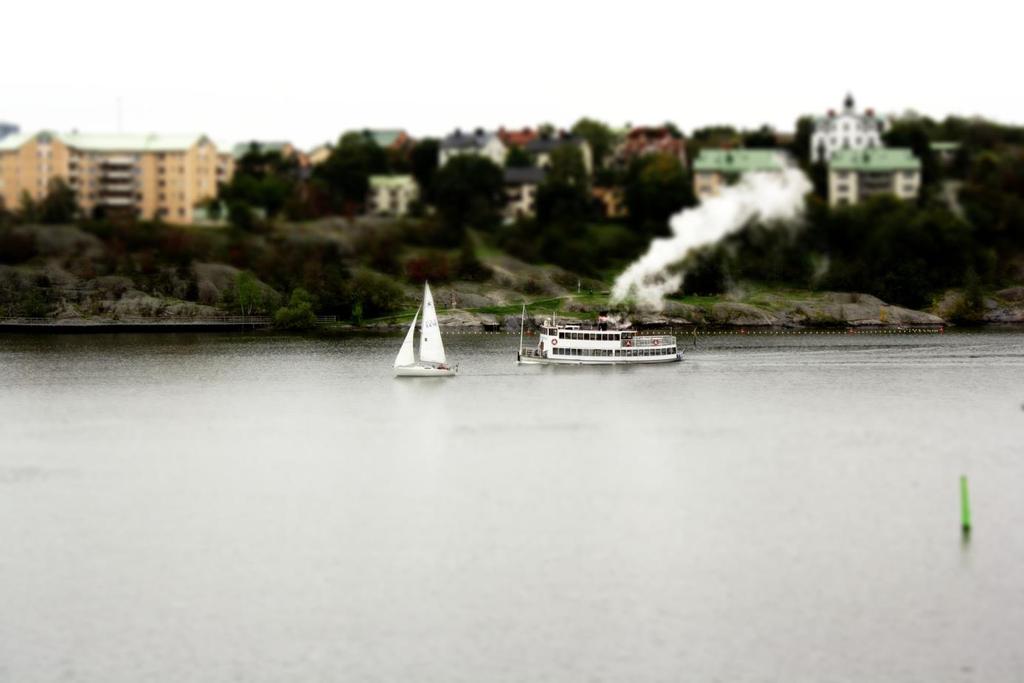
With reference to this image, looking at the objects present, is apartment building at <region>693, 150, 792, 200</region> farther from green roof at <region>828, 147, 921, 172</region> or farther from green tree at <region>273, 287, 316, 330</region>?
green tree at <region>273, 287, 316, 330</region>

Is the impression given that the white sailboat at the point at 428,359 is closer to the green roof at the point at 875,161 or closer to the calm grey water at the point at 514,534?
the calm grey water at the point at 514,534

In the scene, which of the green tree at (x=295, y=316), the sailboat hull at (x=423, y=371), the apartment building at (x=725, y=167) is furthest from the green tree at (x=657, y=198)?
the sailboat hull at (x=423, y=371)

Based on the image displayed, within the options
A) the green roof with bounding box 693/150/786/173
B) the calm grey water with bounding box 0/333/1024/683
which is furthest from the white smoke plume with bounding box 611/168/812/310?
the calm grey water with bounding box 0/333/1024/683

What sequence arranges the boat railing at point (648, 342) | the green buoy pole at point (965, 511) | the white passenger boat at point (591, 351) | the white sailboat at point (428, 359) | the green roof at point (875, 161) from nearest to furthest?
the green buoy pole at point (965, 511) < the white sailboat at point (428, 359) < the white passenger boat at point (591, 351) < the boat railing at point (648, 342) < the green roof at point (875, 161)

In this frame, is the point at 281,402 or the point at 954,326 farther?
the point at 954,326

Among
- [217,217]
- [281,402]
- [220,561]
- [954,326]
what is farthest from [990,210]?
[220,561]

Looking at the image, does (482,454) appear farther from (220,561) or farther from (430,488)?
(220,561)
